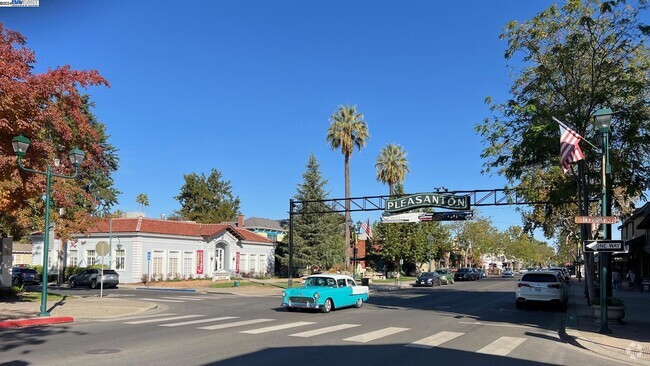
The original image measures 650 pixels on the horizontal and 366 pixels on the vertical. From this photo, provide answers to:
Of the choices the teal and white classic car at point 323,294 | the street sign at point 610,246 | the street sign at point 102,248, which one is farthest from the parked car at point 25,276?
the street sign at point 610,246

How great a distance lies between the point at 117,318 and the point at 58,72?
9.17 meters

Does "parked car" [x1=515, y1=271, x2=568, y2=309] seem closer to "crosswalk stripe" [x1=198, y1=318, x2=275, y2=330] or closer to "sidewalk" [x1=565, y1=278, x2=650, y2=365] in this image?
"sidewalk" [x1=565, y1=278, x2=650, y2=365]

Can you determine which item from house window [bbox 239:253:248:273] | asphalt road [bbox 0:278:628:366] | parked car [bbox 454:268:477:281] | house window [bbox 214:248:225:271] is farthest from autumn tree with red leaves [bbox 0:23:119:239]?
parked car [bbox 454:268:477:281]

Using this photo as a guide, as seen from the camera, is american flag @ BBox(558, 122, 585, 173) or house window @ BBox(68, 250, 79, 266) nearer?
american flag @ BBox(558, 122, 585, 173)

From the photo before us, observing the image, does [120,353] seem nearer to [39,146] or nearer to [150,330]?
[150,330]

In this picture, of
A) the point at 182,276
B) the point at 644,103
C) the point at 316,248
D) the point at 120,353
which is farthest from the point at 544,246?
the point at 120,353

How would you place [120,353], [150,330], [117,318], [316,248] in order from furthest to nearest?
[316,248]
[117,318]
[150,330]
[120,353]

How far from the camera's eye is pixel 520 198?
1273 inches

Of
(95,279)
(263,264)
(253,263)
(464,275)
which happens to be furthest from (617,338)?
(464,275)

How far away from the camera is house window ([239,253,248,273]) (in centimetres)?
5672

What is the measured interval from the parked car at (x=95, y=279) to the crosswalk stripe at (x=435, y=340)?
32244 millimetres

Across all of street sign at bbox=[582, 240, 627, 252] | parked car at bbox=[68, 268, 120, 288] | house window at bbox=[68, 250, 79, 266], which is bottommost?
parked car at bbox=[68, 268, 120, 288]

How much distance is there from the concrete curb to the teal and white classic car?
7.51 m

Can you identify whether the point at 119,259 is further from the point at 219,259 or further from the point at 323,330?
the point at 323,330
